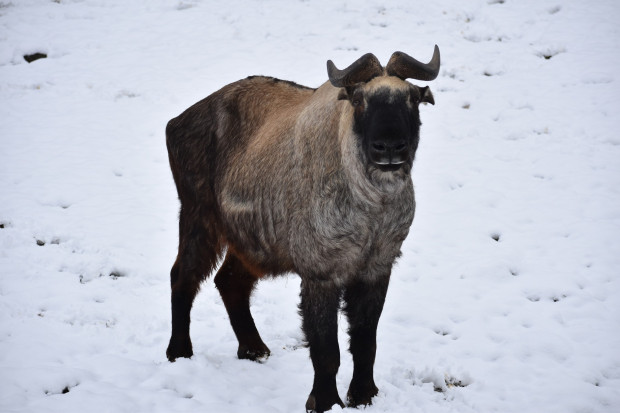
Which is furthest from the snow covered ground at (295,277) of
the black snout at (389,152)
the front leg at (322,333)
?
the black snout at (389,152)

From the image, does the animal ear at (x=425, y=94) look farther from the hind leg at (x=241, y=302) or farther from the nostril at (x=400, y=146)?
the hind leg at (x=241, y=302)

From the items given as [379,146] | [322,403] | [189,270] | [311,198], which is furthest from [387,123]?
[189,270]

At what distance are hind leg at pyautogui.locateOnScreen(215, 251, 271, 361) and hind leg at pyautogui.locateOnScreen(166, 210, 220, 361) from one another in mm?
238

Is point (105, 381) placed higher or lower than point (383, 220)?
lower

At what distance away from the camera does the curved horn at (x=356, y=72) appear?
3910 millimetres

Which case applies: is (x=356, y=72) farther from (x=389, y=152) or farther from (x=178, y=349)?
(x=178, y=349)

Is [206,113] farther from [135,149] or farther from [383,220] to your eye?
[135,149]

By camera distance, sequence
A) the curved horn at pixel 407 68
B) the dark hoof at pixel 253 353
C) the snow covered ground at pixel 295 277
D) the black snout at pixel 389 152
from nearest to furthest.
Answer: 1. the black snout at pixel 389 152
2. the curved horn at pixel 407 68
3. the snow covered ground at pixel 295 277
4. the dark hoof at pixel 253 353

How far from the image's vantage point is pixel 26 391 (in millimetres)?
4062

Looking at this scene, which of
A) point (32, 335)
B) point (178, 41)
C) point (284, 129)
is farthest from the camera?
point (178, 41)

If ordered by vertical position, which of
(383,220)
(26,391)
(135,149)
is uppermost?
(383,220)

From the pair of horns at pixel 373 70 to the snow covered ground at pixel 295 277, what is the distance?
2.14m

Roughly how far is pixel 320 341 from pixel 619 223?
4842 mm

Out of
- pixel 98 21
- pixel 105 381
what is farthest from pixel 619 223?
pixel 98 21
